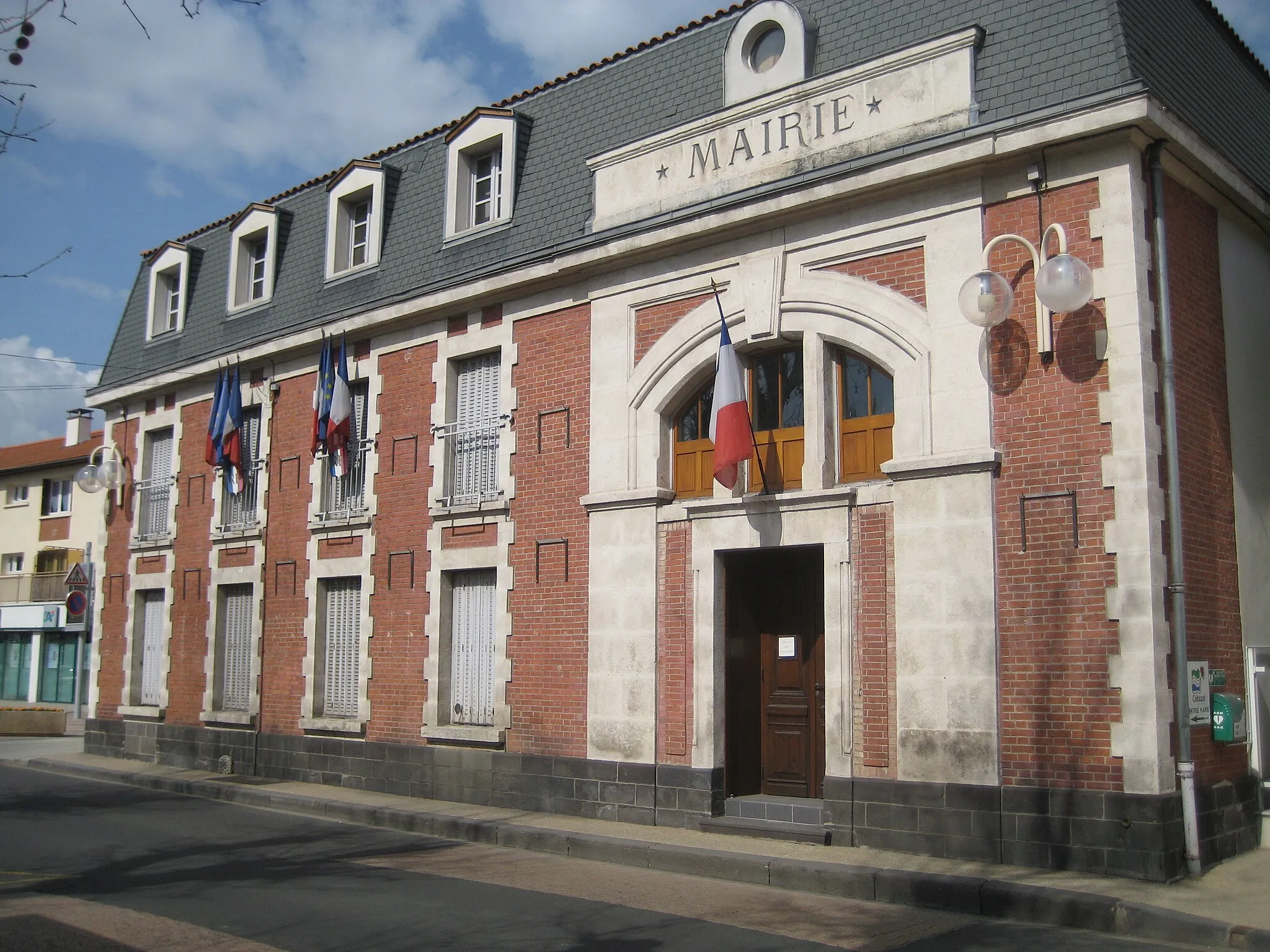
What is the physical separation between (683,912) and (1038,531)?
415 centimetres

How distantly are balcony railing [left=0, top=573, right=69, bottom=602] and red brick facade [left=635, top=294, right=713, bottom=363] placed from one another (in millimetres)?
27623

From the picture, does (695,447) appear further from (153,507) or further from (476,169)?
(153,507)

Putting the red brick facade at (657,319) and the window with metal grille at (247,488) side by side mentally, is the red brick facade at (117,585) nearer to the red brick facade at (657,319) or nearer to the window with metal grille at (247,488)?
the window with metal grille at (247,488)

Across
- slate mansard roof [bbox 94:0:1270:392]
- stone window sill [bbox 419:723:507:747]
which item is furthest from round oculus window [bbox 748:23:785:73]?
stone window sill [bbox 419:723:507:747]

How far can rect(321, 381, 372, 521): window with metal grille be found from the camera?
16.0 metres

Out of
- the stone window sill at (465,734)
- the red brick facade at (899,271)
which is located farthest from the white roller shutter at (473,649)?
the red brick facade at (899,271)

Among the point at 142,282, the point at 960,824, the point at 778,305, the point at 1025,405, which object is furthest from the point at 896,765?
the point at 142,282

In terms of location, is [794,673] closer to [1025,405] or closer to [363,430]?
[1025,405]

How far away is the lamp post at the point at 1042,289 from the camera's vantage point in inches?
369

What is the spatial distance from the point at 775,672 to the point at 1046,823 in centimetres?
335

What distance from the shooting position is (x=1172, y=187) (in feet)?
34.0

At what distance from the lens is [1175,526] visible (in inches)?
375

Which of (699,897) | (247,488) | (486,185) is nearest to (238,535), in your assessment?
(247,488)

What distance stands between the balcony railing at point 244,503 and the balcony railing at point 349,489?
5.17 feet
